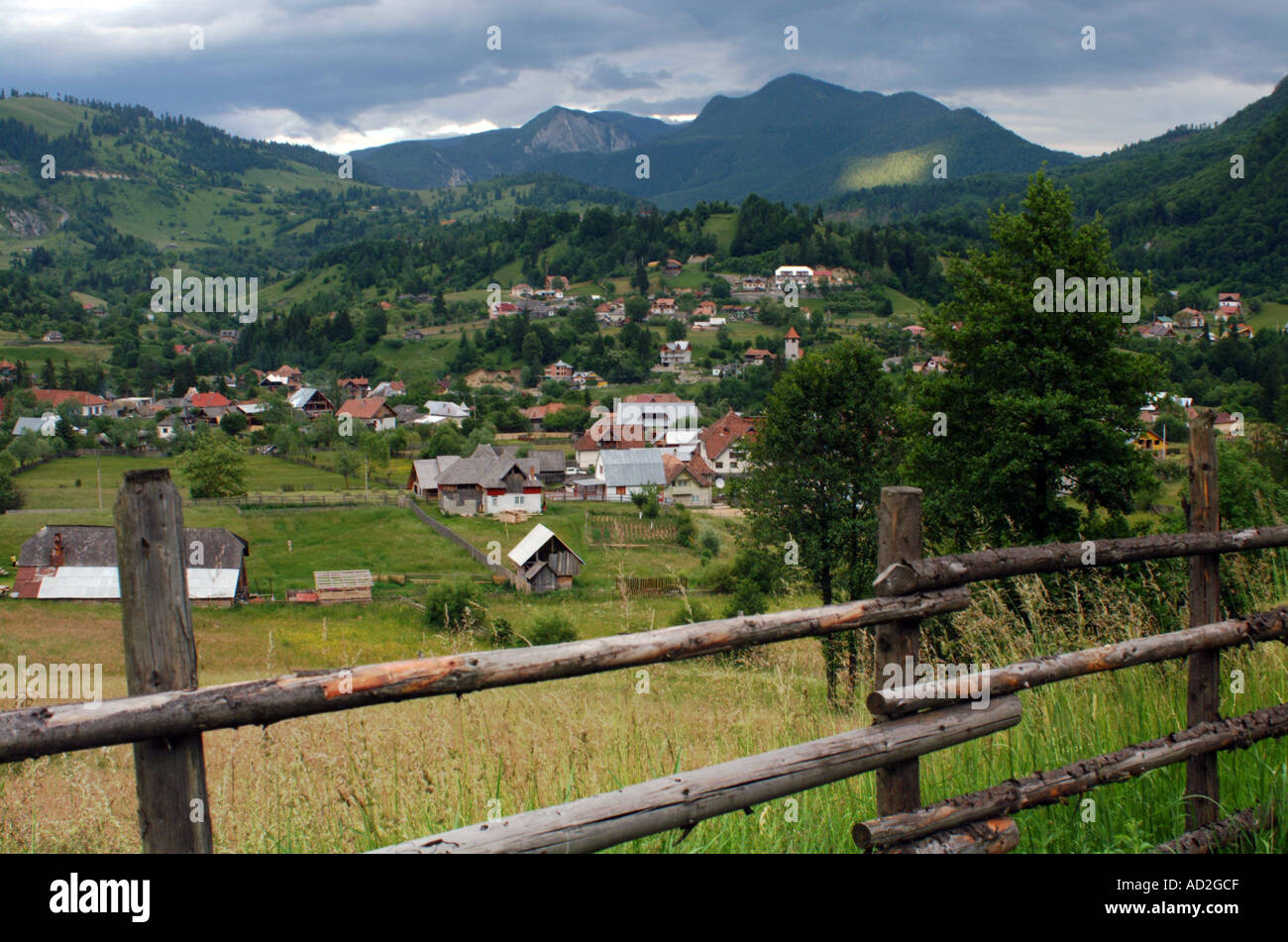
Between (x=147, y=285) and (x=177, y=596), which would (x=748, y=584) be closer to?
(x=177, y=596)

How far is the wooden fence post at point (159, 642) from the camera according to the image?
2232 millimetres

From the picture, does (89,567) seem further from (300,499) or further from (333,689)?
(333,689)

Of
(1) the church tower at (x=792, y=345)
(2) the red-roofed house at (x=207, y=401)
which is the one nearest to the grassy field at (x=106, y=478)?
(2) the red-roofed house at (x=207, y=401)

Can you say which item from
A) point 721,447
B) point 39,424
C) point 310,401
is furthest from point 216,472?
point 310,401

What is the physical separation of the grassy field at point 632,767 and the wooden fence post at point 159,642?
4.16 feet

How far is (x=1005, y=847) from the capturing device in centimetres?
306

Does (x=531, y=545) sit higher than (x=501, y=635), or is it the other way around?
(x=501, y=635)

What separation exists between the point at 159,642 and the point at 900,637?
2.19m

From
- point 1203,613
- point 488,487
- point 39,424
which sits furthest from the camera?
point 39,424

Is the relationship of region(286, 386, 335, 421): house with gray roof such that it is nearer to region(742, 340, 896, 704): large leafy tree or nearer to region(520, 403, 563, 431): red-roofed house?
region(520, 403, 563, 431): red-roofed house

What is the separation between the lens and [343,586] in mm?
31328
